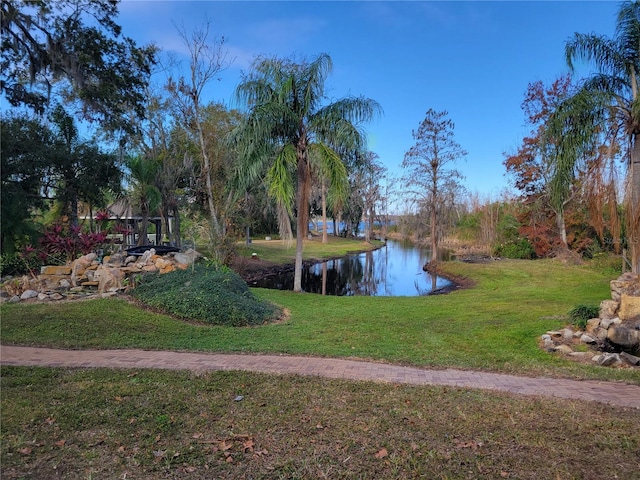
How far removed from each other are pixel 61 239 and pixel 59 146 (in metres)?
5.07

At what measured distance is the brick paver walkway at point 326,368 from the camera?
4.47m

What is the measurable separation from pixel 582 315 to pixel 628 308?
0.77m

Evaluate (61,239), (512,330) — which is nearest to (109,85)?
(61,239)

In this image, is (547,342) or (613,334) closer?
(613,334)

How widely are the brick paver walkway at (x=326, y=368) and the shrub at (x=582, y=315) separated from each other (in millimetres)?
2694

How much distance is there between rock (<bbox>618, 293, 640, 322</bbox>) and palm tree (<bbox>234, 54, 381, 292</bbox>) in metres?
7.94

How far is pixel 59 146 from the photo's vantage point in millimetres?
13578

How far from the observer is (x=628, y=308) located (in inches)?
264

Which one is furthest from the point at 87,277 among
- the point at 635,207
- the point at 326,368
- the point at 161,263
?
the point at 635,207

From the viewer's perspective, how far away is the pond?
17.9 meters

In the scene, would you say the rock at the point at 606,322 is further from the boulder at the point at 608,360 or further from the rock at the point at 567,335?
the boulder at the point at 608,360

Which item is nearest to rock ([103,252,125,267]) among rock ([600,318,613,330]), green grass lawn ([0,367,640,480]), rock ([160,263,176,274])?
rock ([160,263,176,274])

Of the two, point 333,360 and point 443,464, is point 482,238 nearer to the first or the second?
point 333,360

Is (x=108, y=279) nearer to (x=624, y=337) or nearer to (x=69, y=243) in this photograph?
(x=69, y=243)
